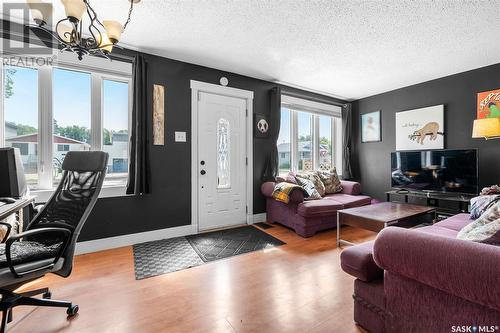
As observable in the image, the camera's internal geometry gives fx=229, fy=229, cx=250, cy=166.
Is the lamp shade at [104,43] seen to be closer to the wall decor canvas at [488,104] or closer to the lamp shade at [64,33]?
the lamp shade at [64,33]

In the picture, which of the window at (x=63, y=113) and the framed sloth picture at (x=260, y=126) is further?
the framed sloth picture at (x=260, y=126)

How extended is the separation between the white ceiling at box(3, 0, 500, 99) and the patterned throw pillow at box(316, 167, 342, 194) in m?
1.78

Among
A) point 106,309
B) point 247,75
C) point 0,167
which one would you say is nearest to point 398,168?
point 247,75

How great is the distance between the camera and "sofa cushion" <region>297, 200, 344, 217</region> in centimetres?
325

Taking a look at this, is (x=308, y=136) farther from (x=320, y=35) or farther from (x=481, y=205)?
(x=481, y=205)

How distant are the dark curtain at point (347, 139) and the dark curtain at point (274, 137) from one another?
1970 millimetres

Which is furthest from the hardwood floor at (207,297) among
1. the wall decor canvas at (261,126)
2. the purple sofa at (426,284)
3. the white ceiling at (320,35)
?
the white ceiling at (320,35)

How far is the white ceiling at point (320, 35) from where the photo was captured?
2146mm

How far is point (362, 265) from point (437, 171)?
10.3 ft

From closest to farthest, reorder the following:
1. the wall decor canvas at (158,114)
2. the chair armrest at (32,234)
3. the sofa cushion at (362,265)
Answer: the chair armrest at (32,234)
the sofa cushion at (362,265)
the wall decor canvas at (158,114)

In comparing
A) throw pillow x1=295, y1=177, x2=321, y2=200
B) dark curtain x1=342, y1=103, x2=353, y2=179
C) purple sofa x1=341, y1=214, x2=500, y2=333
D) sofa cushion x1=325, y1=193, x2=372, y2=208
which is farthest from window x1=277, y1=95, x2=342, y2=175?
purple sofa x1=341, y1=214, x2=500, y2=333

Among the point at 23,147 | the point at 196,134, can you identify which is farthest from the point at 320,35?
the point at 23,147

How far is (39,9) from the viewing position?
143 cm

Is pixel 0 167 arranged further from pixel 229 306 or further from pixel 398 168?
pixel 398 168
